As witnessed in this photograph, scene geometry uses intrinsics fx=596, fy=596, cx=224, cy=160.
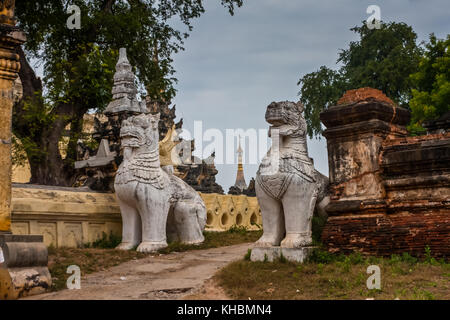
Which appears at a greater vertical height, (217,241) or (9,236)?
(9,236)

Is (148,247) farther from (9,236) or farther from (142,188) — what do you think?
(9,236)

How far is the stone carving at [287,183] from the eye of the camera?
7.48 meters

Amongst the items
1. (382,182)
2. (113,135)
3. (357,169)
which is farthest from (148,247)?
(382,182)

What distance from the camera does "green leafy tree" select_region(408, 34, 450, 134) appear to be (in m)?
22.4

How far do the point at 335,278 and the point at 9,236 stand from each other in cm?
379

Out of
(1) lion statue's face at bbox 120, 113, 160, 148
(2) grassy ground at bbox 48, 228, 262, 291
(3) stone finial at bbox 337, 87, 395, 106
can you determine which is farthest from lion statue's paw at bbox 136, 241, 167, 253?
(3) stone finial at bbox 337, 87, 395, 106

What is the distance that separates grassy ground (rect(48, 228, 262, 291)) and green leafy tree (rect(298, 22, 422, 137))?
20508mm

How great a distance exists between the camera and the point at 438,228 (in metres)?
6.69

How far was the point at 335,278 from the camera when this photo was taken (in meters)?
6.17

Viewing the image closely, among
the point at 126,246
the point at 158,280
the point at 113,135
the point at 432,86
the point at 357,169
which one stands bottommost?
the point at 158,280

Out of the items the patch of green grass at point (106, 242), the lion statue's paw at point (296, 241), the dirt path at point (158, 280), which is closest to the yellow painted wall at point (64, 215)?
the patch of green grass at point (106, 242)

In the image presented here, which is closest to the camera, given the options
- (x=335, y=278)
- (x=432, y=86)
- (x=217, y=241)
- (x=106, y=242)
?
(x=335, y=278)

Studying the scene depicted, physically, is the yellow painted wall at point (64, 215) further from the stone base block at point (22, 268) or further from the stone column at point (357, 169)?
the stone column at point (357, 169)

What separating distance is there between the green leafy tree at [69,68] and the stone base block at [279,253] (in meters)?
8.54
